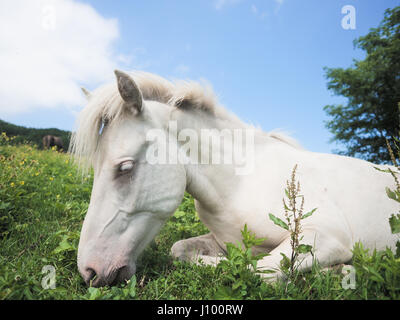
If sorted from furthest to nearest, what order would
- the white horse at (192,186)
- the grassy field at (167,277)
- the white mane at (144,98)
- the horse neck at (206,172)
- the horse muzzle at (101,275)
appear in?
1. the horse neck at (206,172)
2. the white mane at (144,98)
3. the white horse at (192,186)
4. the horse muzzle at (101,275)
5. the grassy field at (167,277)

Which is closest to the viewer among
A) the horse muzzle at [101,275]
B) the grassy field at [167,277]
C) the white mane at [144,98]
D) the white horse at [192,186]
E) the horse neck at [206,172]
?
the grassy field at [167,277]

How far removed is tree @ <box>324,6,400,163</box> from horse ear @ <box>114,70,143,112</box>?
1697 centimetres

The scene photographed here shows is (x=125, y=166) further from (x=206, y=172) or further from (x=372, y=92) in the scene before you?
(x=372, y=92)

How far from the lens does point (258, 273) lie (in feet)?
5.03

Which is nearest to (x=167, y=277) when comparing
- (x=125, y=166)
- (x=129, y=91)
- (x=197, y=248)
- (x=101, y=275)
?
(x=101, y=275)

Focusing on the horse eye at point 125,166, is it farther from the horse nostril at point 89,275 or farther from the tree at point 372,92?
the tree at point 372,92

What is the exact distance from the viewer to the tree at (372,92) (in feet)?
50.3

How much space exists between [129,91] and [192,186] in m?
0.94

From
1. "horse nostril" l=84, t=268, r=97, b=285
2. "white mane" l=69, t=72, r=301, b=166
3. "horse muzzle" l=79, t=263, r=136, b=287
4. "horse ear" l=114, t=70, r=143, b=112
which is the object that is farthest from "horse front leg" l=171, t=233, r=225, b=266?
"horse ear" l=114, t=70, r=143, b=112

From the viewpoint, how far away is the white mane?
186 cm

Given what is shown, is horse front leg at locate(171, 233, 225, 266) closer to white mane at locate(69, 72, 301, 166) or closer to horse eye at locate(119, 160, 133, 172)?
horse eye at locate(119, 160, 133, 172)

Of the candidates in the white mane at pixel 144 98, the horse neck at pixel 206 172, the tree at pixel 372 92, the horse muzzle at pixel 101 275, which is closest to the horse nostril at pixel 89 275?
the horse muzzle at pixel 101 275

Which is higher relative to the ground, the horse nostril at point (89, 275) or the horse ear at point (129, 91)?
the horse ear at point (129, 91)
